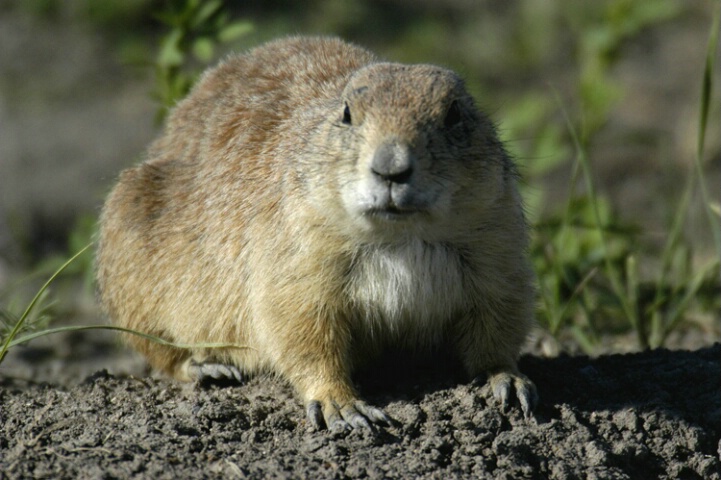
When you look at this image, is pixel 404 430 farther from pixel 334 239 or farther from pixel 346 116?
pixel 346 116

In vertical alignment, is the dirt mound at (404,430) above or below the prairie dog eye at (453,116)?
below

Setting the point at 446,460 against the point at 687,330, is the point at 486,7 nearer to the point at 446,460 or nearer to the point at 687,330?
the point at 687,330

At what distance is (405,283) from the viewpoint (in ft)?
14.0

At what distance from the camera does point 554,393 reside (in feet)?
14.9

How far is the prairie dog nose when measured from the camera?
12.3 feet

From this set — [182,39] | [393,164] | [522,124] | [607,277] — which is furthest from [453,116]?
[607,277]

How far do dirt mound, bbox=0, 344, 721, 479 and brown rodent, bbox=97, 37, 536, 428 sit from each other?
14 centimetres

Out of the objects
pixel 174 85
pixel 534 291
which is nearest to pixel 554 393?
pixel 534 291

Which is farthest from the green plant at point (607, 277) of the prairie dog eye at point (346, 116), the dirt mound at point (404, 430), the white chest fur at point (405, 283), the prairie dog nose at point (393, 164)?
the prairie dog nose at point (393, 164)

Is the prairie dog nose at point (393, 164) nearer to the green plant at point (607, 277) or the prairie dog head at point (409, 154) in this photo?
the prairie dog head at point (409, 154)

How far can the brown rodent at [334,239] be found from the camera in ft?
13.4

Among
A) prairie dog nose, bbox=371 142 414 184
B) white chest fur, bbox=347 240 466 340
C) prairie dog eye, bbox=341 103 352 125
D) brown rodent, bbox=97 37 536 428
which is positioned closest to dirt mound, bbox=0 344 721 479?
brown rodent, bbox=97 37 536 428

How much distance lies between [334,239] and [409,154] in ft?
2.01

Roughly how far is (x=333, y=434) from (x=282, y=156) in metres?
1.37
